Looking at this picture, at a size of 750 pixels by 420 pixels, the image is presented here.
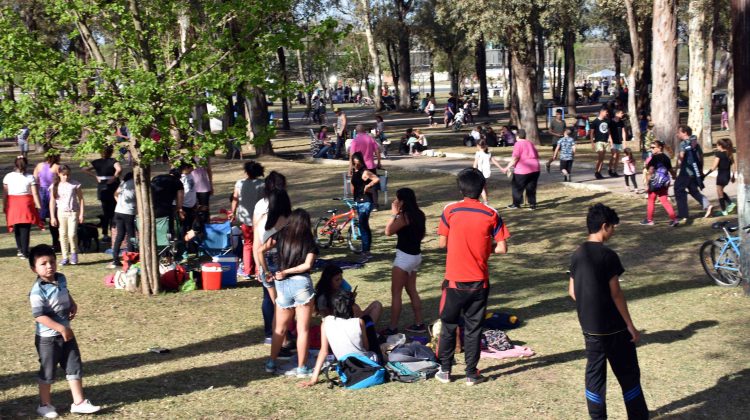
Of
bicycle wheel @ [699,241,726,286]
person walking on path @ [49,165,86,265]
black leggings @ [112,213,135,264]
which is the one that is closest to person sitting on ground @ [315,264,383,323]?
bicycle wheel @ [699,241,726,286]

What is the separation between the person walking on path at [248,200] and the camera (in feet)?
40.0

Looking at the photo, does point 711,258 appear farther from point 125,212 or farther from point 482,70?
point 482,70

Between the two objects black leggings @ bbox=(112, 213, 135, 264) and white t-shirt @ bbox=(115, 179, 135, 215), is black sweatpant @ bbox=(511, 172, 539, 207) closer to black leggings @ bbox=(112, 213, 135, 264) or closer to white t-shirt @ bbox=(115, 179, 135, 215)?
black leggings @ bbox=(112, 213, 135, 264)

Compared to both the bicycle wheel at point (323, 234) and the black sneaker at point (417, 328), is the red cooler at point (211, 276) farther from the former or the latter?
the black sneaker at point (417, 328)

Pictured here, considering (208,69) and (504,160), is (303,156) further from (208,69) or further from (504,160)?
(208,69)

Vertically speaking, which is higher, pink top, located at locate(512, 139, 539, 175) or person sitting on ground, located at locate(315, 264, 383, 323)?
pink top, located at locate(512, 139, 539, 175)


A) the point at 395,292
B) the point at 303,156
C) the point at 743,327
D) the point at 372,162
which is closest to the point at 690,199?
the point at 372,162

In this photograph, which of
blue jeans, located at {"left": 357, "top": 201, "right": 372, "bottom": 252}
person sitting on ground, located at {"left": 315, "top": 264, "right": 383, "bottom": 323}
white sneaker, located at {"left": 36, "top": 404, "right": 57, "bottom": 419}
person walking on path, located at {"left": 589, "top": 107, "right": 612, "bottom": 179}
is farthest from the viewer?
person walking on path, located at {"left": 589, "top": 107, "right": 612, "bottom": 179}

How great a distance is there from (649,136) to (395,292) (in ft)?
51.2

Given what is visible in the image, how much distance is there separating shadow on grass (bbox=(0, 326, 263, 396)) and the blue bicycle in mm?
6014

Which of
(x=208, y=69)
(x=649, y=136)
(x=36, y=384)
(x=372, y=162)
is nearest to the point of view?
(x=36, y=384)

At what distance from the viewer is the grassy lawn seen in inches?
309

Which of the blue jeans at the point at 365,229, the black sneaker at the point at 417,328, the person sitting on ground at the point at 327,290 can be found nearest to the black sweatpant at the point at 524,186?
the blue jeans at the point at 365,229

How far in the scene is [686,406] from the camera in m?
7.62
